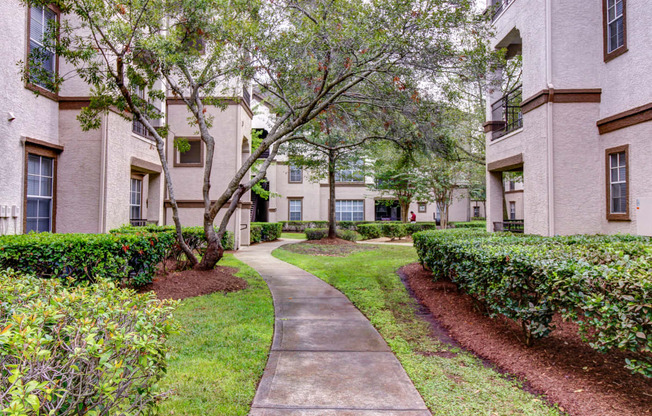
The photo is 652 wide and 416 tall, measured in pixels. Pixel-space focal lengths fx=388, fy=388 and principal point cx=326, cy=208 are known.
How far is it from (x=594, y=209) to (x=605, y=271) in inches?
273

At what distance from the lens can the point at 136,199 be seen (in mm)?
13375

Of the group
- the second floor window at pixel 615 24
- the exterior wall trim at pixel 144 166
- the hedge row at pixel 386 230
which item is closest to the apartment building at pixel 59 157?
the exterior wall trim at pixel 144 166

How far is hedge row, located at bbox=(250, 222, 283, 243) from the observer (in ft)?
69.2

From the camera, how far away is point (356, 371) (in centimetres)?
430

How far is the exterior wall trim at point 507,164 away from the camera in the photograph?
37.0 ft

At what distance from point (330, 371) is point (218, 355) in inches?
55.6

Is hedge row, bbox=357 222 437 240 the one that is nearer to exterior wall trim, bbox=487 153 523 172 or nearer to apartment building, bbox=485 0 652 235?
exterior wall trim, bbox=487 153 523 172

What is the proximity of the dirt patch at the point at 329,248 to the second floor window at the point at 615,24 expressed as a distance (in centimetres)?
1088

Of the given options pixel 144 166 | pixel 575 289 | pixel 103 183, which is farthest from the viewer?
pixel 144 166

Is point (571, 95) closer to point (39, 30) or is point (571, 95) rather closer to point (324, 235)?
point (39, 30)

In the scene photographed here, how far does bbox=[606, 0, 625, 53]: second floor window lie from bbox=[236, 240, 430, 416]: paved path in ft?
28.6

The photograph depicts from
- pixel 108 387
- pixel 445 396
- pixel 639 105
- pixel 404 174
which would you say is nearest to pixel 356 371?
pixel 445 396

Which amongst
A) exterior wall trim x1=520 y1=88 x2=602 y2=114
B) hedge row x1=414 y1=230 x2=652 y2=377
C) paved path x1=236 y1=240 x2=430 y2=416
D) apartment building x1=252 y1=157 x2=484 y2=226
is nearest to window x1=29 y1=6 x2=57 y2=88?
paved path x1=236 y1=240 x2=430 y2=416

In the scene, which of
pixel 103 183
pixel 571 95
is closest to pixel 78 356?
pixel 103 183
